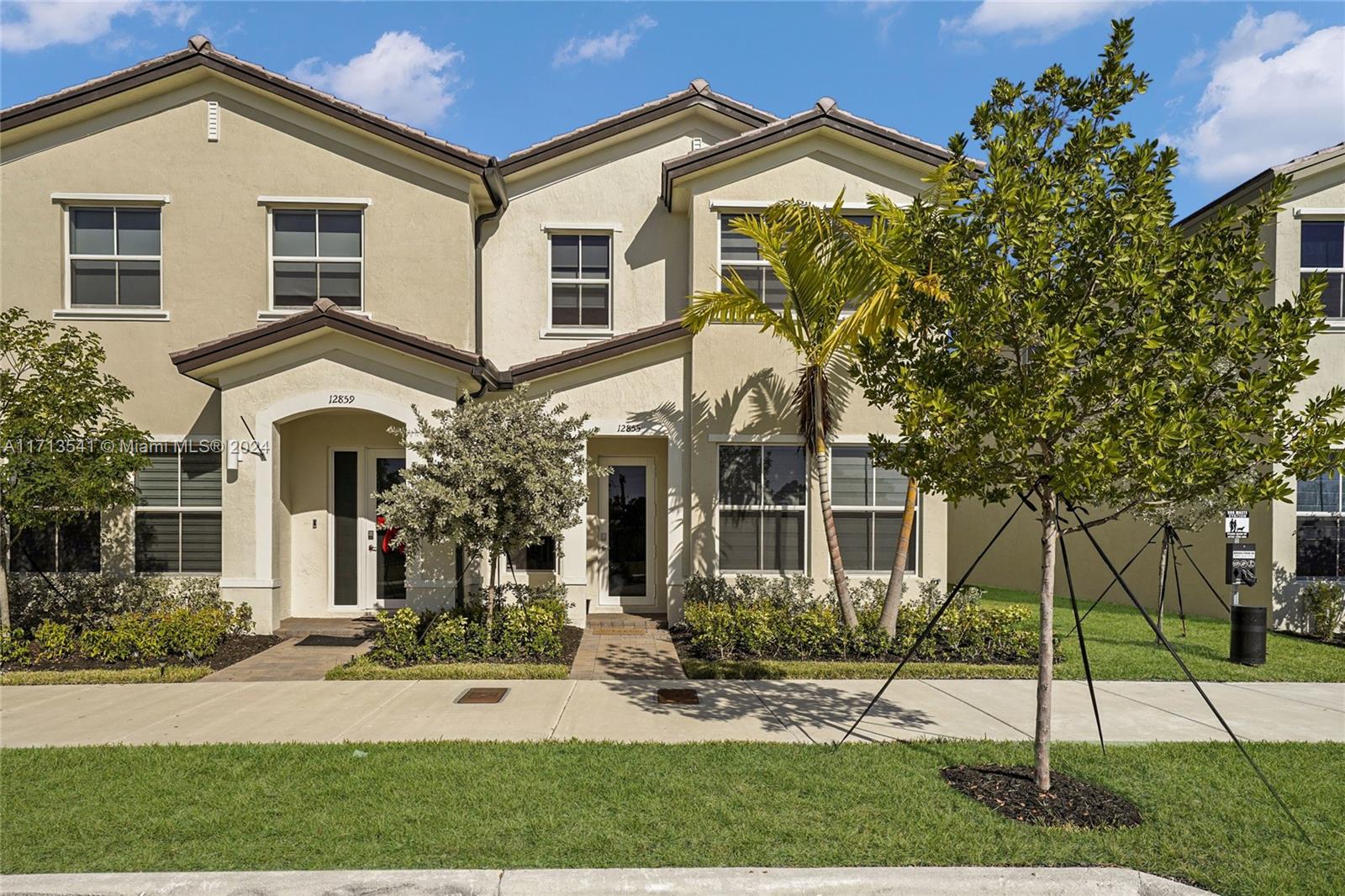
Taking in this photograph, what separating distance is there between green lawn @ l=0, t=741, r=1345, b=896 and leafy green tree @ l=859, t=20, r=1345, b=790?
1.01m

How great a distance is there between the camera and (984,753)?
6.52 meters

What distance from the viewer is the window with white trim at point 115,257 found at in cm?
1212

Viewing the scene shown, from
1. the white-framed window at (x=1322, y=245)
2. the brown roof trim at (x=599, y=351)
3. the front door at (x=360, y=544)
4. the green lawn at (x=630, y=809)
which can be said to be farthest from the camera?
the white-framed window at (x=1322, y=245)

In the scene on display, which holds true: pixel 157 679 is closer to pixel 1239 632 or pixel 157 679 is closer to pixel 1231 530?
pixel 1239 632

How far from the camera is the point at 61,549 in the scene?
11680mm

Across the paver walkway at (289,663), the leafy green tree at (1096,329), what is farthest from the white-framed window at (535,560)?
the leafy green tree at (1096,329)

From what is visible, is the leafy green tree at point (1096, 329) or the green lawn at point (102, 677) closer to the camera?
the leafy green tree at point (1096, 329)

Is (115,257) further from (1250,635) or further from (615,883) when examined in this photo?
(1250,635)

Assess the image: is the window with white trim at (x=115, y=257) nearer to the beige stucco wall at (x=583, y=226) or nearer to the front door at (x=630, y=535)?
the beige stucco wall at (x=583, y=226)

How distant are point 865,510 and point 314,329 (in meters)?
8.37

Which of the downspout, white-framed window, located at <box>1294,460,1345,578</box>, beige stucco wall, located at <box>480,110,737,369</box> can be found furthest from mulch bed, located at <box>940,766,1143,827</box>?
white-framed window, located at <box>1294,460,1345,578</box>

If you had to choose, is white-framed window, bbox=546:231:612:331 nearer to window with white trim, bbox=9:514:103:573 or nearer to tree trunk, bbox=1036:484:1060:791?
window with white trim, bbox=9:514:103:573

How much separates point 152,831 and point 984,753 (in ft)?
19.9

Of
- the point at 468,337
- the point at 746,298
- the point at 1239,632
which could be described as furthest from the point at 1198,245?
the point at 468,337
